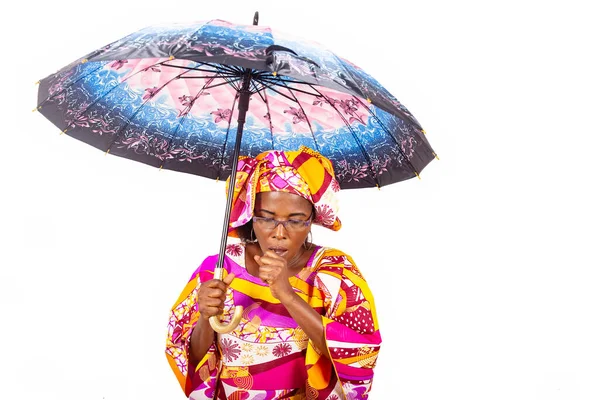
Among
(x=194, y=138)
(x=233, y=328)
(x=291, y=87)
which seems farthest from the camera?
(x=194, y=138)

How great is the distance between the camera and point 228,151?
3.26 m

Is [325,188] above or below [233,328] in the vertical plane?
above

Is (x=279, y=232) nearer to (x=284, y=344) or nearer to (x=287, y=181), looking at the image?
(x=287, y=181)

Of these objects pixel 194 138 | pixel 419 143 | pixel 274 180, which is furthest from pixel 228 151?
pixel 419 143

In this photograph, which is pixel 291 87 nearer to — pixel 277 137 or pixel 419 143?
pixel 277 137

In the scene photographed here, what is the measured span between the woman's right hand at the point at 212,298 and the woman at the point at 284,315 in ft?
0.34

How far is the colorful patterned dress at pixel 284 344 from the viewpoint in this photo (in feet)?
8.79

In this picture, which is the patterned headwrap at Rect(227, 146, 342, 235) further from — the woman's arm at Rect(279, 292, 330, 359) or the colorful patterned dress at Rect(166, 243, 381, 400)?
the woman's arm at Rect(279, 292, 330, 359)

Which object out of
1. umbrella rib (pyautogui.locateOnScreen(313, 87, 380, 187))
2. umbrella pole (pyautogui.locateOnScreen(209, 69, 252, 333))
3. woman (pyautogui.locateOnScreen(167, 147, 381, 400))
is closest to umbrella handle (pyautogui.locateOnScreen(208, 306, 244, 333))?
umbrella pole (pyautogui.locateOnScreen(209, 69, 252, 333))

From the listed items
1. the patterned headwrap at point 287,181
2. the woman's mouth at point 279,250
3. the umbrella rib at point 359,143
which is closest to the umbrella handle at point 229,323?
the woman's mouth at point 279,250

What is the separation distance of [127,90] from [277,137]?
2.16ft

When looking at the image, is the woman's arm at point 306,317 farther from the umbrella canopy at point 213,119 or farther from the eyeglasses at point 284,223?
the umbrella canopy at point 213,119

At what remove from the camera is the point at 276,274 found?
2.46 metres

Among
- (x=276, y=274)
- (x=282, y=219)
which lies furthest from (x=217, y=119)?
(x=276, y=274)
